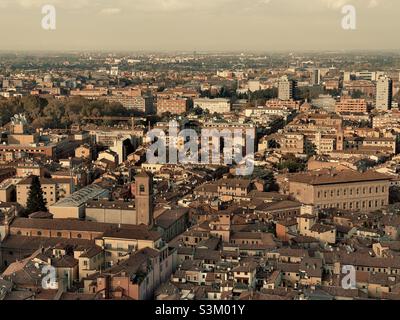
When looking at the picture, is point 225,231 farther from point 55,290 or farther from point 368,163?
point 368,163

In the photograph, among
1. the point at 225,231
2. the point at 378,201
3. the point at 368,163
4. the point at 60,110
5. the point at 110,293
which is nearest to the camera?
the point at 110,293

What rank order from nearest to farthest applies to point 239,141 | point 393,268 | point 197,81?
point 393,268, point 239,141, point 197,81

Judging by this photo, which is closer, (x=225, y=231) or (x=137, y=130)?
(x=225, y=231)

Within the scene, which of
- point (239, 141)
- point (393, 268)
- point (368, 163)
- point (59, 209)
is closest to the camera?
point (393, 268)

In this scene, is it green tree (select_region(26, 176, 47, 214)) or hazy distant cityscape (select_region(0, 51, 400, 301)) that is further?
green tree (select_region(26, 176, 47, 214))

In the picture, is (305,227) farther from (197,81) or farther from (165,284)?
A: (197,81)

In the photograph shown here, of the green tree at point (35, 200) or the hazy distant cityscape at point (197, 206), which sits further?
the green tree at point (35, 200)

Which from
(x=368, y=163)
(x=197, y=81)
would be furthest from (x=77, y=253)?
(x=197, y=81)

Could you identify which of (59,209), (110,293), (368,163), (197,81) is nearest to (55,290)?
(110,293)

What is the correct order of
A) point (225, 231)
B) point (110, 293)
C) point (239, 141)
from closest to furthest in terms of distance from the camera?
point (110, 293) < point (225, 231) < point (239, 141)
